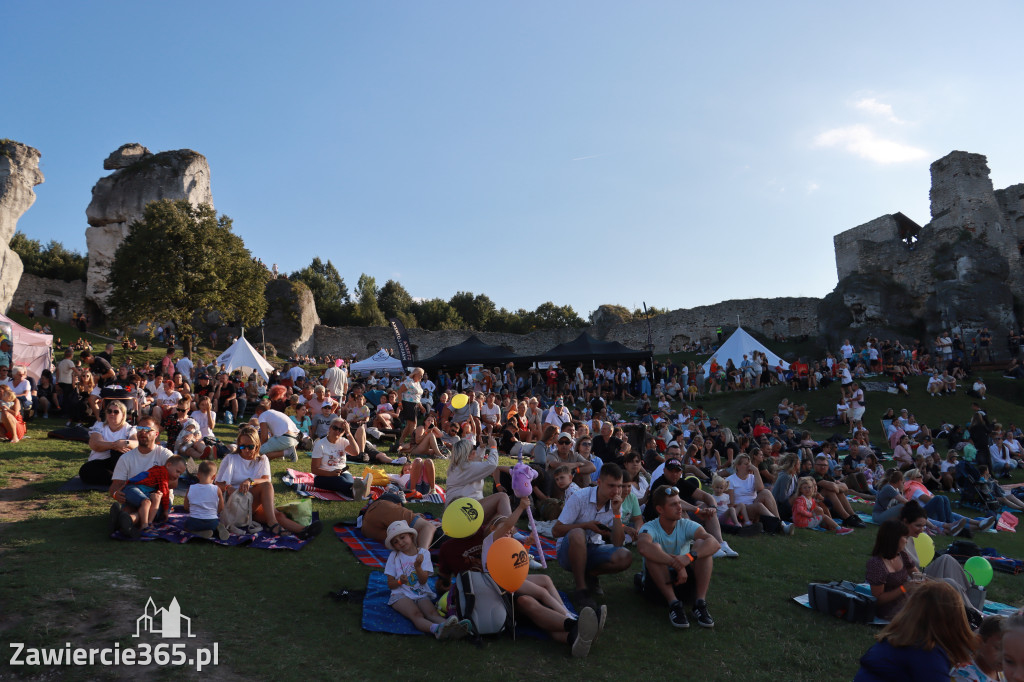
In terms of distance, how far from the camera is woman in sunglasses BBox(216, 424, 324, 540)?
6664 mm

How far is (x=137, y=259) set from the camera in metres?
29.5

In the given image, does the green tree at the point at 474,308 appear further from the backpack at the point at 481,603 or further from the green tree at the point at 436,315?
the backpack at the point at 481,603

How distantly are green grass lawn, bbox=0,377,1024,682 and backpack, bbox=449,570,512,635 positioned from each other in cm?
13

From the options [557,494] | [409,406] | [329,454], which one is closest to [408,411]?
[409,406]

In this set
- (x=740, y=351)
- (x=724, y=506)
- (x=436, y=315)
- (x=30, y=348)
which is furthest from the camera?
(x=436, y=315)

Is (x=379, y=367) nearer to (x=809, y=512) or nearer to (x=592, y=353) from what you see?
(x=592, y=353)

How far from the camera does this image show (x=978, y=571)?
18.6ft

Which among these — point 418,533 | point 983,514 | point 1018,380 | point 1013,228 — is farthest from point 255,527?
point 1013,228

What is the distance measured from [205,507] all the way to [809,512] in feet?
25.2

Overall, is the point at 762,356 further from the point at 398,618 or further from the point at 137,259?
the point at 137,259

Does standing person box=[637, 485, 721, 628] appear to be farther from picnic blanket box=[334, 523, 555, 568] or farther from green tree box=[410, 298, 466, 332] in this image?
green tree box=[410, 298, 466, 332]

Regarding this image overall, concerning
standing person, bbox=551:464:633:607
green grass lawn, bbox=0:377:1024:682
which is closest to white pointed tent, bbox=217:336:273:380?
green grass lawn, bbox=0:377:1024:682

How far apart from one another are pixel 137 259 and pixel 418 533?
29.9m

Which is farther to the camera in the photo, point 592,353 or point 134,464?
point 592,353
